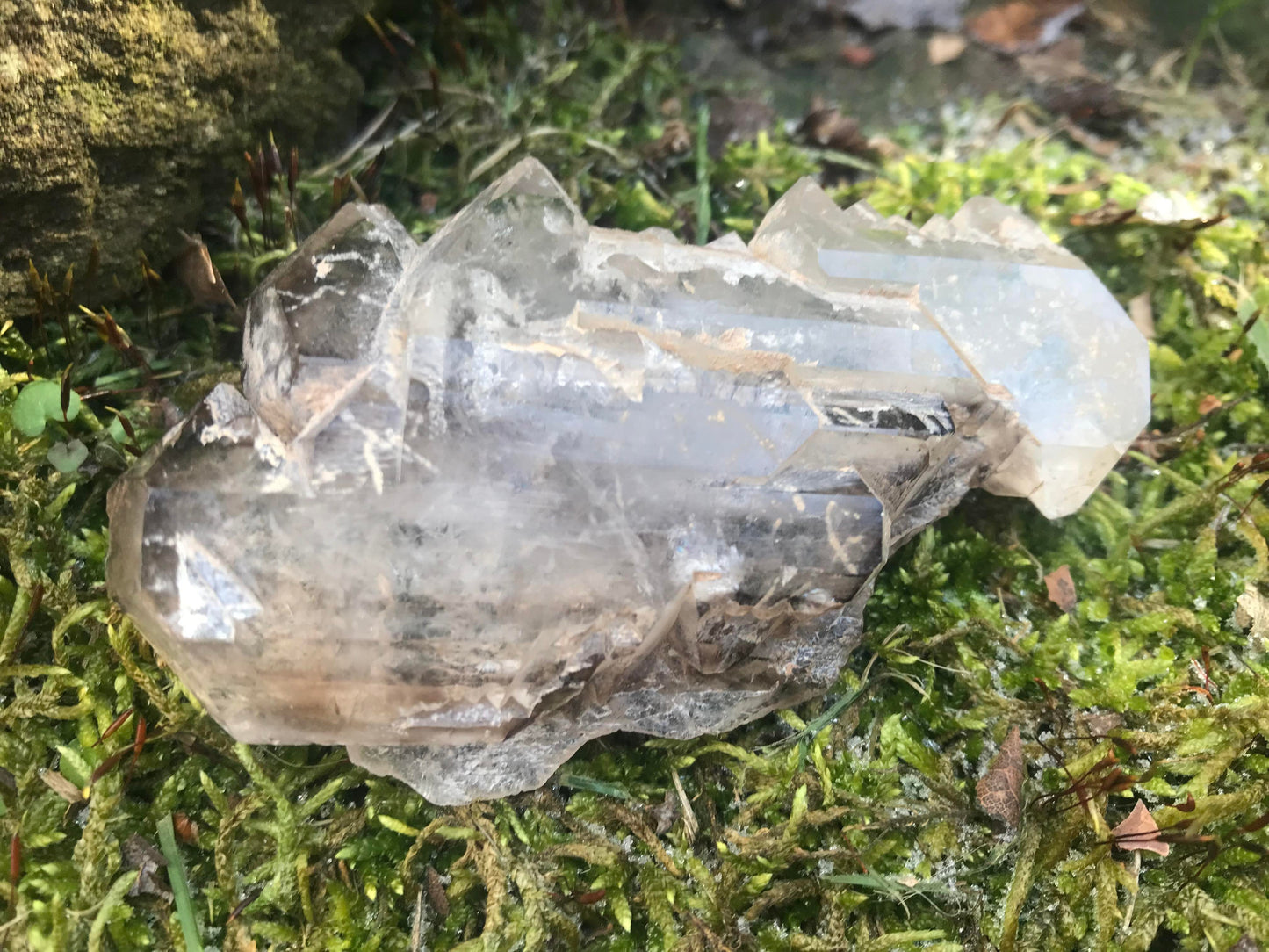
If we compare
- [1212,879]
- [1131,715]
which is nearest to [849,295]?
[1131,715]

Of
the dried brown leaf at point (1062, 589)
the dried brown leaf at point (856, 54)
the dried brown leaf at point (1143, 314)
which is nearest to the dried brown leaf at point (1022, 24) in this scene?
the dried brown leaf at point (856, 54)

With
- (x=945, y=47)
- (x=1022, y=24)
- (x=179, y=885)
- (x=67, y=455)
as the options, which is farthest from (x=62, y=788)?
(x=1022, y=24)

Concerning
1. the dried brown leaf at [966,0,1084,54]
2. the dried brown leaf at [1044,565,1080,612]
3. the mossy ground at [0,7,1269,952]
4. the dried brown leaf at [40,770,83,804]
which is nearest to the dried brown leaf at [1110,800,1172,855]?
the mossy ground at [0,7,1269,952]

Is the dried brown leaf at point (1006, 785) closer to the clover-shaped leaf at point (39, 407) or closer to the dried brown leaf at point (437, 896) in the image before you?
the dried brown leaf at point (437, 896)

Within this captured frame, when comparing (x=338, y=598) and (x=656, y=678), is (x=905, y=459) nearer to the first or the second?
(x=656, y=678)

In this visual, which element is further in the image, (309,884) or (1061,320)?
(1061,320)

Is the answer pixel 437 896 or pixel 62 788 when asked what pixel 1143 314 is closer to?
pixel 437 896
